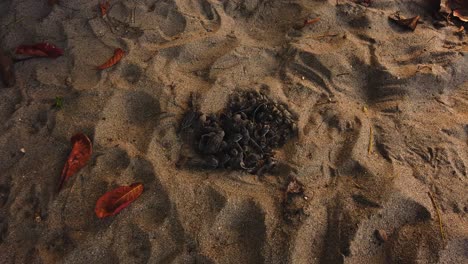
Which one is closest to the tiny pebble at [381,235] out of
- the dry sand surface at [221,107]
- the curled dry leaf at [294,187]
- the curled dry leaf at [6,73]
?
the dry sand surface at [221,107]

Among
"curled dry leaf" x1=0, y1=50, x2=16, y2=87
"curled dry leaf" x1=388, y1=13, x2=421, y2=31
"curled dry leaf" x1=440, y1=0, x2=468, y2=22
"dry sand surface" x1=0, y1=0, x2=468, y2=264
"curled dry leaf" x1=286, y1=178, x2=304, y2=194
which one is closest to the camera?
"dry sand surface" x1=0, y1=0, x2=468, y2=264

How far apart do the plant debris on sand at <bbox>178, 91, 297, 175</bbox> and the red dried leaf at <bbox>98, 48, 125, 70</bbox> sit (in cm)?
84

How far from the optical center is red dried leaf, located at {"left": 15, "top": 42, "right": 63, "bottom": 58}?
130 inches

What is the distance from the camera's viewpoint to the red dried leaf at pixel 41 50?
3.31 meters

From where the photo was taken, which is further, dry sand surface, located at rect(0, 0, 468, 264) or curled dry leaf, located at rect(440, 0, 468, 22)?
curled dry leaf, located at rect(440, 0, 468, 22)

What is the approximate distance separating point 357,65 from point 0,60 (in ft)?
10.1

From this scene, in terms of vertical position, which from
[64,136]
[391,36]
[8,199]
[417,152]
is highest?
[391,36]

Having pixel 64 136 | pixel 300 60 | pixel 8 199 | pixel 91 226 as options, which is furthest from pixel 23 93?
pixel 300 60

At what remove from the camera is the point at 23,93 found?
10.0ft

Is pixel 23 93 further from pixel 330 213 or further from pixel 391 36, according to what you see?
pixel 391 36

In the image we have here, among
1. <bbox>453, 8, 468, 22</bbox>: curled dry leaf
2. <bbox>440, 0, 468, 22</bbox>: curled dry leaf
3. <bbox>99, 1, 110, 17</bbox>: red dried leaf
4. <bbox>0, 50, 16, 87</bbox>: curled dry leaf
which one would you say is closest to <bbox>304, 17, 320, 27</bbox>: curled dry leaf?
<bbox>440, 0, 468, 22</bbox>: curled dry leaf

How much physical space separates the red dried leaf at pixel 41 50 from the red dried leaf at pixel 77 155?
39.9 inches

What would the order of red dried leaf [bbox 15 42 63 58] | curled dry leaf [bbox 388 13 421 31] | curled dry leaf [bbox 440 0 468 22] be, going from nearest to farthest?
red dried leaf [bbox 15 42 63 58] → curled dry leaf [bbox 388 13 421 31] → curled dry leaf [bbox 440 0 468 22]

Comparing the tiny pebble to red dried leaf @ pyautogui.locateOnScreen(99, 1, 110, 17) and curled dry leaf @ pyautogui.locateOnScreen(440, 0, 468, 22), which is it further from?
red dried leaf @ pyautogui.locateOnScreen(99, 1, 110, 17)
